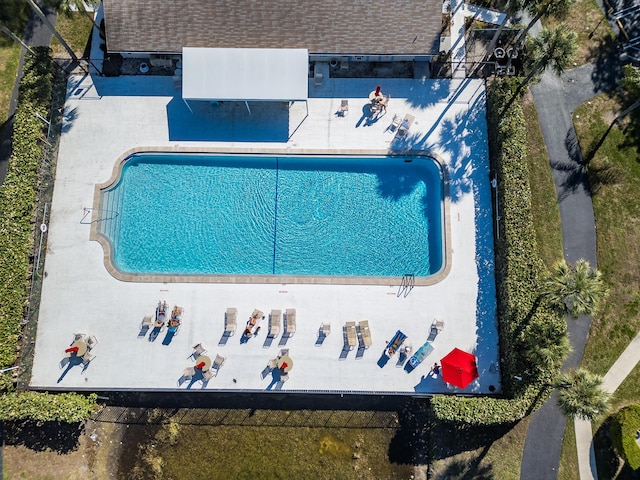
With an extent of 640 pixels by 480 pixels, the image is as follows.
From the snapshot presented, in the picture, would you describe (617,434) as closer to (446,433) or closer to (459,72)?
(446,433)

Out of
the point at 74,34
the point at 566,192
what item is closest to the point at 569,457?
the point at 566,192

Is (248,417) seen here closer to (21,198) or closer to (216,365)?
(216,365)

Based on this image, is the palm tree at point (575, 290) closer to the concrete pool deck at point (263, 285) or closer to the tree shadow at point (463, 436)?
the concrete pool deck at point (263, 285)

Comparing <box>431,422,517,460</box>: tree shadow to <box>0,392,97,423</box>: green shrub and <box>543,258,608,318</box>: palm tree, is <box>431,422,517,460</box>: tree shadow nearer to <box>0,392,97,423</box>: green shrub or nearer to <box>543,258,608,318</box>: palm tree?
<box>543,258,608,318</box>: palm tree

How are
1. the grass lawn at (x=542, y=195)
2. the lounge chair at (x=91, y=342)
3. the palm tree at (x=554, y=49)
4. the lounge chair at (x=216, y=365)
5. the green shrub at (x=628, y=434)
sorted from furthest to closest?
1. the grass lawn at (x=542, y=195)
2. the lounge chair at (x=91, y=342)
3. the lounge chair at (x=216, y=365)
4. the palm tree at (x=554, y=49)
5. the green shrub at (x=628, y=434)

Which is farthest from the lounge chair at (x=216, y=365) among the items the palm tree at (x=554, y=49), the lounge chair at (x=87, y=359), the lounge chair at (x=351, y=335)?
the palm tree at (x=554, y=49)

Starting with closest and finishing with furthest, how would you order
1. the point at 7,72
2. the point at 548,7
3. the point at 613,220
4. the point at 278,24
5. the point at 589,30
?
the point at 548,7 → the point at 278,24 → the point at 613,220 → the point at 7,72 → the point at 589,30

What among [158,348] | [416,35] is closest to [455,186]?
[416,35]
